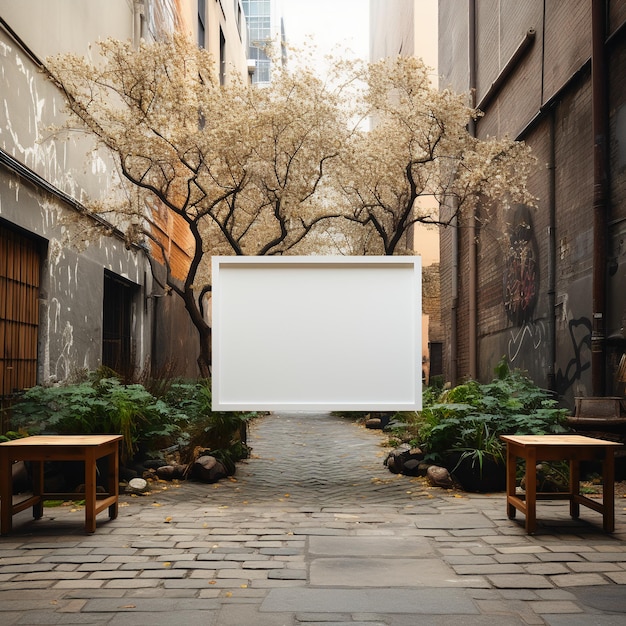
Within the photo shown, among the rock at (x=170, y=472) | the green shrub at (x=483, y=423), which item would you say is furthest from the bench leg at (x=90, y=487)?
the green shrub at (x=483, y=423)

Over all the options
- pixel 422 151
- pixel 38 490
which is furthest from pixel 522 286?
pixel 38 490

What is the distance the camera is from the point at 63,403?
788 centimetres

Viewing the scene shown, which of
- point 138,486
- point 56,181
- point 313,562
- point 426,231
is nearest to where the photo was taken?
point 313,562

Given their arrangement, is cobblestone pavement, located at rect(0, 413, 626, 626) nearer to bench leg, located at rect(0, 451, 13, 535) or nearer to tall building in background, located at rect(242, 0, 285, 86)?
bench leg, located at rect(0, 451, 13, 535)

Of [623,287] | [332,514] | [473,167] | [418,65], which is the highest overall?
[418,65]

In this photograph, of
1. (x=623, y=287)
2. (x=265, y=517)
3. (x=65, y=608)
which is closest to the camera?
(x=65, y=608)

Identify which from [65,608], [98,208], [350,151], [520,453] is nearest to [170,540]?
[65,608]

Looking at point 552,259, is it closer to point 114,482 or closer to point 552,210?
point 552,210

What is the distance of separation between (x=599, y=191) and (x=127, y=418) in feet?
20.9

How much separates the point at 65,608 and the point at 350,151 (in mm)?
9935

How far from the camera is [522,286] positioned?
12.6 meters

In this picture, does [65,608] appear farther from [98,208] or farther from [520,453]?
[98,208]

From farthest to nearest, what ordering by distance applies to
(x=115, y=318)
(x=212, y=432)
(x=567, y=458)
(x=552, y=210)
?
(x=115, y=318) < (x=552, y=210) < (x=212, y=432) < (x=567, y=458)

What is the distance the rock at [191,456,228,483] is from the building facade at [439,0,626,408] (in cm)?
477
